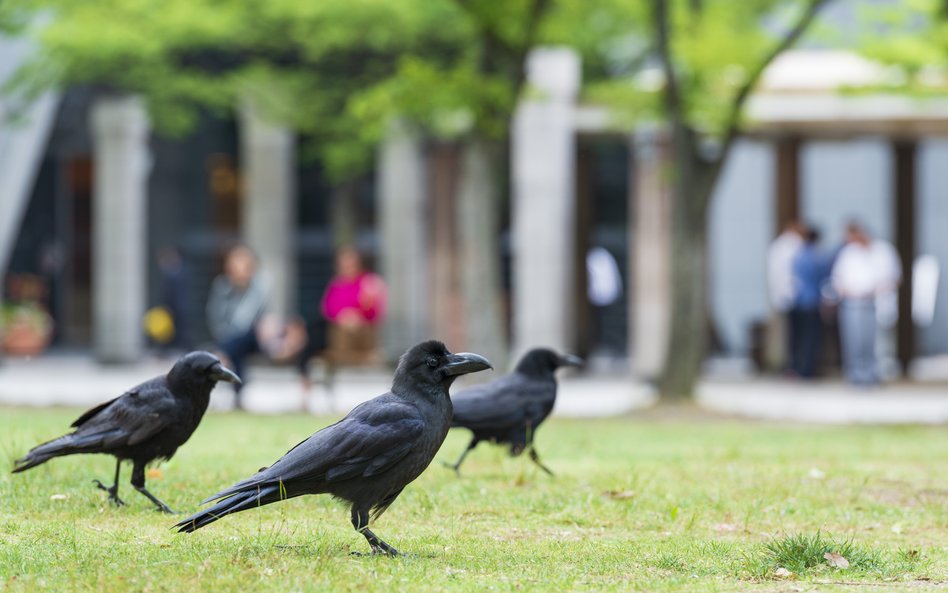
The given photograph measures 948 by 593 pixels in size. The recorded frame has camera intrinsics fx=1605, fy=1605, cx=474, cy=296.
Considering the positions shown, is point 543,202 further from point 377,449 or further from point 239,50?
point 377,449

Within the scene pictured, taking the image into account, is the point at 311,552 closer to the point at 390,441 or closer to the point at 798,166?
the point at 390,441

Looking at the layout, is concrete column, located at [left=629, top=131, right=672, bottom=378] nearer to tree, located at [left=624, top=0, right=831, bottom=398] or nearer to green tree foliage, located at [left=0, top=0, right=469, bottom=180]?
green tree foliage, located at [left=0, top=0, right=469, bottom=180]

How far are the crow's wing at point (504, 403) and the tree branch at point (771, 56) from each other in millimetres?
7897

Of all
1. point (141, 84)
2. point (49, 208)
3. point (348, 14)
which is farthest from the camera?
point (49, 208)

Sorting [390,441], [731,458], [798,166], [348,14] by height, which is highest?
[348,14]

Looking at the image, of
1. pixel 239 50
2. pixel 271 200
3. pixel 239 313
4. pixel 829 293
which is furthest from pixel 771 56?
pixel 271 200

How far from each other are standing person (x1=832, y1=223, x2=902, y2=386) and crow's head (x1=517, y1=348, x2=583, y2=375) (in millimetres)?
12309

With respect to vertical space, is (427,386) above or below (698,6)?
below

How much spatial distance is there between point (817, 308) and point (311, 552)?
17.7 metres

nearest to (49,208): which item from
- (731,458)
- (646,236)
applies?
(646,236)

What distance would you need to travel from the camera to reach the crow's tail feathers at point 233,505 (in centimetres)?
630

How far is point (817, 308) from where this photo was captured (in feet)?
76.6

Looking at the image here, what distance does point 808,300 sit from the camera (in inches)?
912

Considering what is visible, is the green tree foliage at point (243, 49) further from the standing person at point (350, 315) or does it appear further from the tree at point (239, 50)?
the standing person at point (350, 315)
